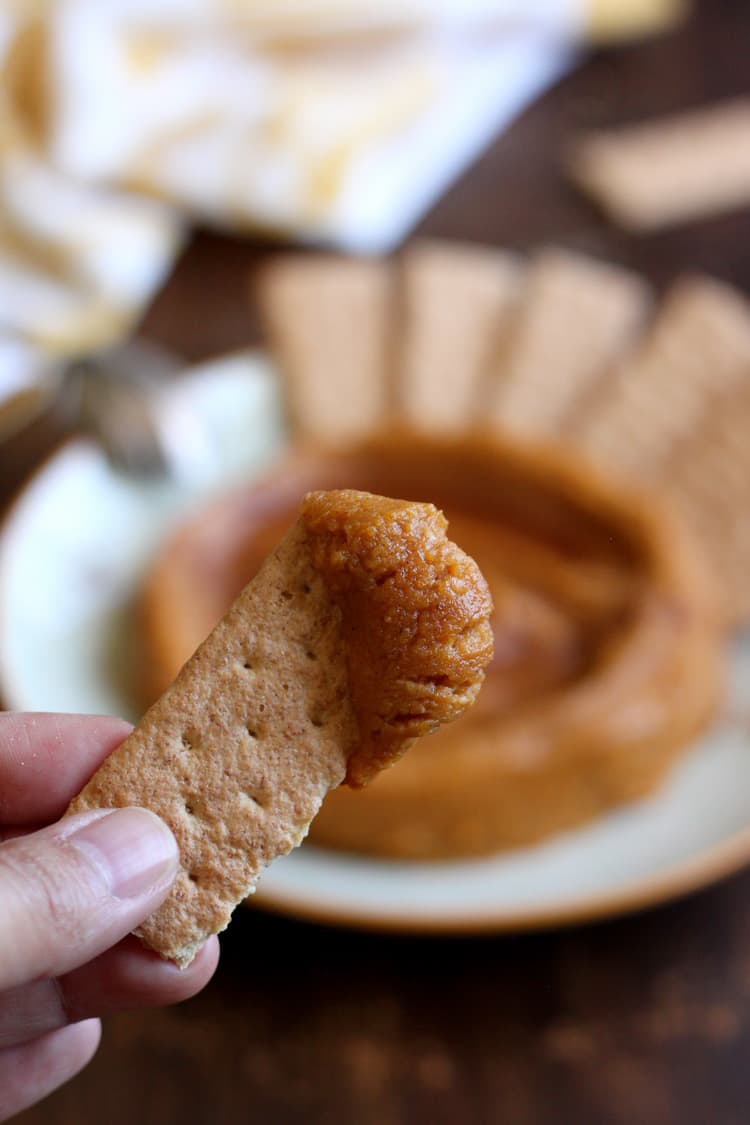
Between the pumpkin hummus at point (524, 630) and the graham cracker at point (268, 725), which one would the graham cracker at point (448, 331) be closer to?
the pumpkin hummus at point (524, 630)

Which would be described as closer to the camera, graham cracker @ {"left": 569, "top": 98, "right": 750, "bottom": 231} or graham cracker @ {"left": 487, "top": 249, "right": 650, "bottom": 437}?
graham cracker @ {"left": 487, "top": 249, "right": 650, "bottom": 437}

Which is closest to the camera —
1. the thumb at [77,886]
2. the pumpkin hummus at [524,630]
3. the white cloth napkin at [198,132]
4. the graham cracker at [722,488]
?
the thumb at [77,886]

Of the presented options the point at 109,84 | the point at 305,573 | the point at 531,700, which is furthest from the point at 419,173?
the point at 305,573

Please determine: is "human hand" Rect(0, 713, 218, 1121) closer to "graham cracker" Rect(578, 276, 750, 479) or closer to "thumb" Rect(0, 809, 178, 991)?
"thumb" Rect(0, 809, 178, 991)

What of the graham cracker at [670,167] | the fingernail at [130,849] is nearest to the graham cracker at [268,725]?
the fingernail at [130,849]

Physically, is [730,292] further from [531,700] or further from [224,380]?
[531,700]

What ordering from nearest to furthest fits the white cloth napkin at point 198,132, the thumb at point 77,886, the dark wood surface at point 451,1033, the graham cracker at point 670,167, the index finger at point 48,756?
the thumb at point 77,886, the index finger at point 48,756, the dark wood surface at point 451,1033, the white cloth napkin at point 198,132, the graham cracker at point 670,167

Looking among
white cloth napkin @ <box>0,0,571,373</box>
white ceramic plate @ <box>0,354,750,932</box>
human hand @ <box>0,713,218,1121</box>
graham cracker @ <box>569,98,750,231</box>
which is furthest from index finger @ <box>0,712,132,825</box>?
graham cracker @ <box>569,98,750,231</box>

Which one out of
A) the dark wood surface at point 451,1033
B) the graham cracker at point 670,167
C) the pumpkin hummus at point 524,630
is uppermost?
the graham cracker at point 670,167
